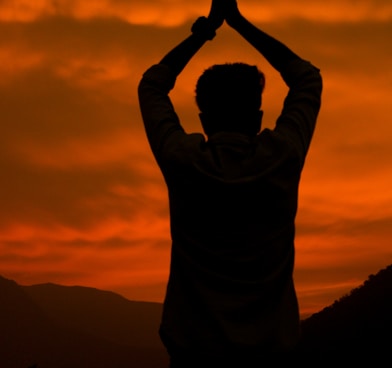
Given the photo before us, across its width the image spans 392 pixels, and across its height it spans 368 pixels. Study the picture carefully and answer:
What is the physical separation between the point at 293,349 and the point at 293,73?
112cm

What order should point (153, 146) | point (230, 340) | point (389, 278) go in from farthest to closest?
point (389, 278)
point (153, 146)
point (230, 340)

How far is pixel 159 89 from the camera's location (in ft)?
9.16

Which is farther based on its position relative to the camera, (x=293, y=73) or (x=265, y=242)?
(x=293, y=73)

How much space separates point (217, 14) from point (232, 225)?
94 centimetres

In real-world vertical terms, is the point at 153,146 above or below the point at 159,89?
below

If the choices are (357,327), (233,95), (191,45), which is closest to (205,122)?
(233,95)

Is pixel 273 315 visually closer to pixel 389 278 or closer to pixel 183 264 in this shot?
pixel 183 264

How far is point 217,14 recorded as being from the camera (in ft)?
9.39

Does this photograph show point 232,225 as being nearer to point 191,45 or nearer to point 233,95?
point 233,95

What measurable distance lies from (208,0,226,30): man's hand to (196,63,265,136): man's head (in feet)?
0.85

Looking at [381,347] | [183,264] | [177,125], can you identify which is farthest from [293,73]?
[381,347]

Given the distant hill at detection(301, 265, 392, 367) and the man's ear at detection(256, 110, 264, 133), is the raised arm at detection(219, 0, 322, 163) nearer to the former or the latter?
the man's ear at detection(256, 110, 264, 133)

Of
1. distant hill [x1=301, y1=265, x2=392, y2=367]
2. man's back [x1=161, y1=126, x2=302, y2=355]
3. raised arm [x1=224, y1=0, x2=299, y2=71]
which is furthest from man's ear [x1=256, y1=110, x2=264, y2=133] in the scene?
distant hill [x1=301, y1=265, x2=392, y2=367]

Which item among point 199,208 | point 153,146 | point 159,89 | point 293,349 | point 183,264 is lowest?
point 293,349
